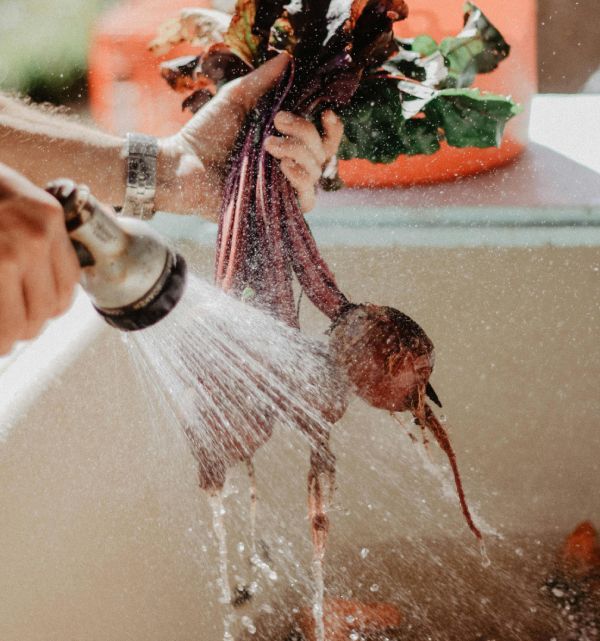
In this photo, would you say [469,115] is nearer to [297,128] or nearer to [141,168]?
[297,128]

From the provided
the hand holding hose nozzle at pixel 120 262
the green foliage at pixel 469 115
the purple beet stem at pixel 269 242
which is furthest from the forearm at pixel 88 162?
the hand holding hose nozzle at pixel 120 262

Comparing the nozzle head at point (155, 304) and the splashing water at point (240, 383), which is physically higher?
the nozzle head at point (155, 304)

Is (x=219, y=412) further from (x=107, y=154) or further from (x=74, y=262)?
(x=107, y=154)

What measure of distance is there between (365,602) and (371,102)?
0.78 metres

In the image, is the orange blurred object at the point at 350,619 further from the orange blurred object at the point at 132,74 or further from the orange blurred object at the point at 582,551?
the orange blurred object at the point at 132,74

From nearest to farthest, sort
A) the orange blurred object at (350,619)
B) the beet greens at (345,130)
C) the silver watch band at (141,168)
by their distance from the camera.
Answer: the beet greens at (345,130) < the silver watch band at (141,168) < the orange blurred object at (350,619)

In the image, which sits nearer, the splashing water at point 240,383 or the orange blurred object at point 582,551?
the splashing water at point 240,383

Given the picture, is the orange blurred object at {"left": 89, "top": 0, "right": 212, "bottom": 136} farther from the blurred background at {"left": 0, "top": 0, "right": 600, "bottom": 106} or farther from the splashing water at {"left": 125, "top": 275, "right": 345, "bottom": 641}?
the splashing water at {"left": 125, "top": 275, "right": 345, "bottom": 641}

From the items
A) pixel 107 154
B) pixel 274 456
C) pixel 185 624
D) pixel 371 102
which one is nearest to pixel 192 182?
pixel 107 154

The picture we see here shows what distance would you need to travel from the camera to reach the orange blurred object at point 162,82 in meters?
1.29

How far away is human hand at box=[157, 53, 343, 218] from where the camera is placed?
79cm

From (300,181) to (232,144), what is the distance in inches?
5.5

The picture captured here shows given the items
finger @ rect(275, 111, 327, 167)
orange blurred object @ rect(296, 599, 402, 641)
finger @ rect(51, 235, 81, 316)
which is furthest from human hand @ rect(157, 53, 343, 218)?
orange blurred object @ rect(296, 599, 402, 641)

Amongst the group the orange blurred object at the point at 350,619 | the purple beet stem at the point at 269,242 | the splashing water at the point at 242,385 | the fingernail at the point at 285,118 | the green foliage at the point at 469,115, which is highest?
the fingernail at the point at 285,118
